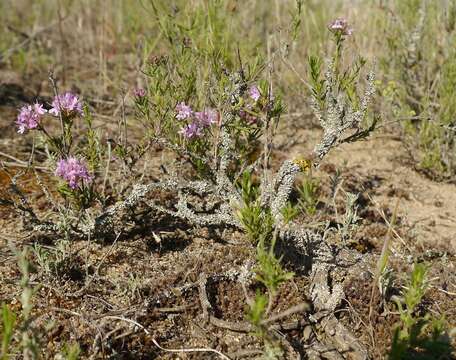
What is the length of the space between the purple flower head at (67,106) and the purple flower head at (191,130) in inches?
23.7

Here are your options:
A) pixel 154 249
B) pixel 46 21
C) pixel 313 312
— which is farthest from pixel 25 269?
pixel 46 21

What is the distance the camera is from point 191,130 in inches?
110

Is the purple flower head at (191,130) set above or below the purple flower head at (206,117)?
below

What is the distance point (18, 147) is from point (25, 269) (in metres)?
2.32

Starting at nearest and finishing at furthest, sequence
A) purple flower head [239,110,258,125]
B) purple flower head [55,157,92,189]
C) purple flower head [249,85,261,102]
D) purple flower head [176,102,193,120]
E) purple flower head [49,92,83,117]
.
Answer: purple flower head [55,157,92,189]
purple flower head [49,92,83,117]
purple flower head [249,85,261,102]
purple flower head [176,102,193,120]
purple flower head [239,110,258,125]

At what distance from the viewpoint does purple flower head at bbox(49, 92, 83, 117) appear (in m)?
2.48

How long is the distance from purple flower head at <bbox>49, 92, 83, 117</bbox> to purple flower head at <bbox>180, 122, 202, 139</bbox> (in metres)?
0.60

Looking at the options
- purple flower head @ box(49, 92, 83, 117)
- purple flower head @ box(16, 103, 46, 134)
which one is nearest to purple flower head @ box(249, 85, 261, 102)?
purple flower head @ box(49, 92, 83, 117)

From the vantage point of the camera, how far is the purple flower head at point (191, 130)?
2781 millimetres

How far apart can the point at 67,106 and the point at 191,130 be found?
0.70 metres

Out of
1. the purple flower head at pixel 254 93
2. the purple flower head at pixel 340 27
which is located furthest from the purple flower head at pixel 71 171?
the purple flower head at pixel 340 27

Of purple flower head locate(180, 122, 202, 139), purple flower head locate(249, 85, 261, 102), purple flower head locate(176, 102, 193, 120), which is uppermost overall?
purple flower head locate(249, 85, 261, 102)

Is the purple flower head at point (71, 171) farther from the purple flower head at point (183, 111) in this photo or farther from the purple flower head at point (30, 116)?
the purple flower head at point (183, 111)

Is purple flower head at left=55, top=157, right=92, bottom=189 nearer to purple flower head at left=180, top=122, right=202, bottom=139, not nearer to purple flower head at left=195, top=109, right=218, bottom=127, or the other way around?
purple flower head at left=180, top=122, right=202, bottom=139
